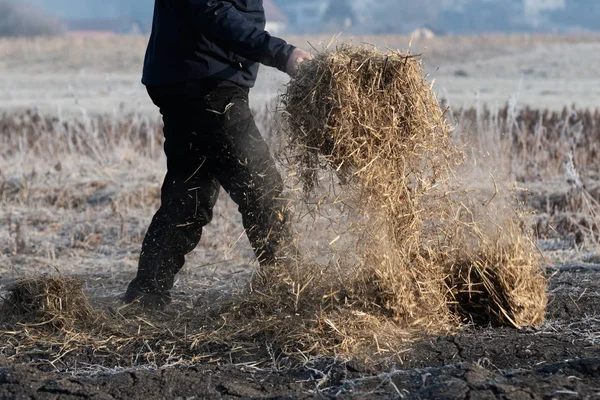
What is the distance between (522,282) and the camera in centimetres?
398

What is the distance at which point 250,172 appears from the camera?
4078mm

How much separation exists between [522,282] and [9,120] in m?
8.77

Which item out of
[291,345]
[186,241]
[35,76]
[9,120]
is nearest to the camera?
[291,345]

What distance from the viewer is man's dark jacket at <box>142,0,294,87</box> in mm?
3834

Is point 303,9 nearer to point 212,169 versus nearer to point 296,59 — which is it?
point 212,169

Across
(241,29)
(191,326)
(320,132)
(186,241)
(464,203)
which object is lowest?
(191,326)

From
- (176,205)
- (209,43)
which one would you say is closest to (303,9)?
(176,205)

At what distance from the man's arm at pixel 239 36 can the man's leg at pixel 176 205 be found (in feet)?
1.21

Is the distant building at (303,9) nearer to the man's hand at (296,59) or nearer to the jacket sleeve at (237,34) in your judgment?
the jacket sleeve at (237,34)

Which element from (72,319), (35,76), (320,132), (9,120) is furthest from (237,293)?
(35,76)

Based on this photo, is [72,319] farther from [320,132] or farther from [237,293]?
[320,132]

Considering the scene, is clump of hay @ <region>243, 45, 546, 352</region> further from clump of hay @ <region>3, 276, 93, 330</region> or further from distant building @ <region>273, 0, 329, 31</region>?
distant building @ <region>273, 0, 329, 31</region>

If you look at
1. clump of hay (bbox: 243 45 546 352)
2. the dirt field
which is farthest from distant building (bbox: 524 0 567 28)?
clump of hay (bbox: 243 45 546 352)

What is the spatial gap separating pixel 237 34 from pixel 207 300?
158cm
